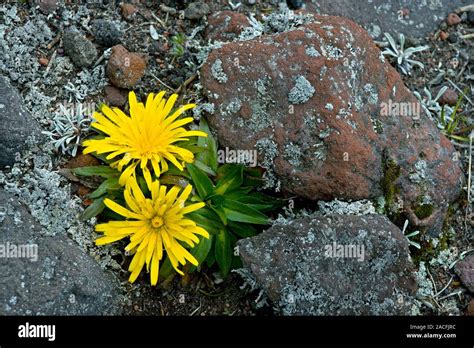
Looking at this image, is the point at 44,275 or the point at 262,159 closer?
the point at 44,275

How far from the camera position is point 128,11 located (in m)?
5.70

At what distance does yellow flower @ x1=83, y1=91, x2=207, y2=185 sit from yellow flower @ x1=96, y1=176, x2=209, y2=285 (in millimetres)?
171

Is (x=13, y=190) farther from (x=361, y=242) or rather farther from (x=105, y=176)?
(x=361, y=242)

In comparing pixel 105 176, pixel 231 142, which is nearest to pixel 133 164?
pixel 105 176

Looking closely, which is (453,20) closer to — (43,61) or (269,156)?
(269,156)

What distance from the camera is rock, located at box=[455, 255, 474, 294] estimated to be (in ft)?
17.1

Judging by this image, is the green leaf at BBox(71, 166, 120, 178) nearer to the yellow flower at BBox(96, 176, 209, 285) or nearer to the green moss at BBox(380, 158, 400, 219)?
the yellow flower at BBox(96, 176, 209, 285)

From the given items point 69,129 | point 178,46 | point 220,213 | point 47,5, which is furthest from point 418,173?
point 47,5

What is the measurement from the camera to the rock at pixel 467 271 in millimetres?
5219

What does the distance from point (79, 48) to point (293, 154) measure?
74.9 inches

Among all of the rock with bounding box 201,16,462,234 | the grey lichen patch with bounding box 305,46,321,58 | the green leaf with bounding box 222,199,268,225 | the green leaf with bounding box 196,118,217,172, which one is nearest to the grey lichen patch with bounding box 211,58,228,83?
the rock with bounding box 201,16,462,234

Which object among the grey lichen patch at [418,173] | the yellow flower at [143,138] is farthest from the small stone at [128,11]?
the grey lichen patch at [418,173]

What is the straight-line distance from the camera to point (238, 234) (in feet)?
16.8

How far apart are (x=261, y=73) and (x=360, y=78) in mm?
754
